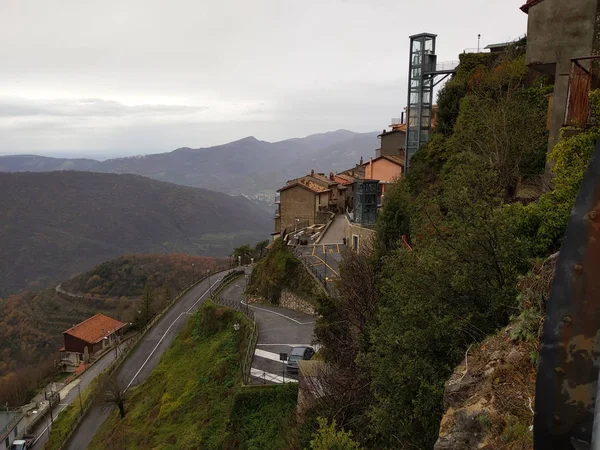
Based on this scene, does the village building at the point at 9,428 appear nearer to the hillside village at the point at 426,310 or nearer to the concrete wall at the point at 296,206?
the hillside village at the point at 426,310

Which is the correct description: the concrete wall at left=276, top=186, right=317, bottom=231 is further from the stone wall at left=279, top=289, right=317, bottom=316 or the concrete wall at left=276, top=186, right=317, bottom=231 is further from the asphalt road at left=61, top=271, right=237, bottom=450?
the stone wall at left=279, top=289, right=317, bottom=316

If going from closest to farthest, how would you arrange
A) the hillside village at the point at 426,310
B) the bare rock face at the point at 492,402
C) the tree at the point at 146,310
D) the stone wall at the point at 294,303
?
the bare rock face at the point at 492,402
the hillside village at the point at 426,310
the stone wall at the point at 294,303
the tree at the point at 146,310

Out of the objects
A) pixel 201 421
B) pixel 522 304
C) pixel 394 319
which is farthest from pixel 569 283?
pixel 201 421

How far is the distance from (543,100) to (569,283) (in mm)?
22431

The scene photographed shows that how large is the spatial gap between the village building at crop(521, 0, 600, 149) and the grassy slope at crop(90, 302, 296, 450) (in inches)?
599

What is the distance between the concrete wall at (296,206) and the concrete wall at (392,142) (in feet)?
36.1

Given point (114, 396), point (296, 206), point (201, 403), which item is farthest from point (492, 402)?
point (296, 206)

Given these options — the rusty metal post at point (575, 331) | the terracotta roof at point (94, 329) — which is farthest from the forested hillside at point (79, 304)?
the rusty metal post at point (575, 331)

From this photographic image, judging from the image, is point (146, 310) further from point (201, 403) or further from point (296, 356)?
point (296, 356)

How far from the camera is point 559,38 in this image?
14.1m

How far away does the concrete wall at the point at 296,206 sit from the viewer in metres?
53.0

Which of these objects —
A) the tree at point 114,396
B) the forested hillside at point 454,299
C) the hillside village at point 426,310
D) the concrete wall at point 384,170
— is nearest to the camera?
the hillside village at point 426,310

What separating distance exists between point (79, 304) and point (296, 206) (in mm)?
69626

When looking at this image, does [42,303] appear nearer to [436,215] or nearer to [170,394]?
[170,394]
